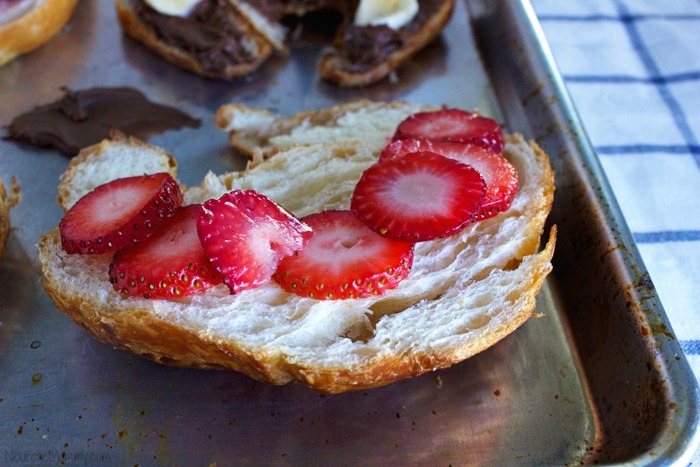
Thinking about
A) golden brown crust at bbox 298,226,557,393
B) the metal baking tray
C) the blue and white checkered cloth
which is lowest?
the blue and white checkered cloth

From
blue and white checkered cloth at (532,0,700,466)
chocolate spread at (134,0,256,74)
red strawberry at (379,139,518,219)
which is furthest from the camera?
chocolate spread at (134,0,256,74)

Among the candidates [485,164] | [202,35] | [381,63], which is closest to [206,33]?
[202,35]

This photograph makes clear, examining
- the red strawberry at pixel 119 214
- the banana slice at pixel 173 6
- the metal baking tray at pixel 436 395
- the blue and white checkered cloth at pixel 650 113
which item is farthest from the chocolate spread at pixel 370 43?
the red strawberry at pixel 119 214

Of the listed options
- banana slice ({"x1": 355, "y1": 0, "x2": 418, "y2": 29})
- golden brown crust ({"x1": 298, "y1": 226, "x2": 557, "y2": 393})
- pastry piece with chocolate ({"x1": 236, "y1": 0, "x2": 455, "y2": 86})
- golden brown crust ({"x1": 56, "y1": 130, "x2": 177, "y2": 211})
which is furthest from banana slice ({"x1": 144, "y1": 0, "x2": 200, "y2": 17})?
golden brown crust ({"x1": 298, "y1": 226, "x2": 557, "y2": 393})

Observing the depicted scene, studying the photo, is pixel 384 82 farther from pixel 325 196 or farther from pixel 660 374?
pixel 660 374

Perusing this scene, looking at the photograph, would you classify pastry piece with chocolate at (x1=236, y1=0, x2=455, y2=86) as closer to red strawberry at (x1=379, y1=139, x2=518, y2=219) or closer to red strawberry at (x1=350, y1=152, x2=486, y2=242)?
red strawberry at (x1=379, y1=139, x2=518, y2=219)

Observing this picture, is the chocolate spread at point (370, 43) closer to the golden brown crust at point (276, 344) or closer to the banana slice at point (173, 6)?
the banana slice at point (173, 6)

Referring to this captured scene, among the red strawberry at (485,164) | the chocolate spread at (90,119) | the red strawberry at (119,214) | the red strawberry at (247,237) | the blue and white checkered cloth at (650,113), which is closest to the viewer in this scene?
the red strawberry at (247,237)
